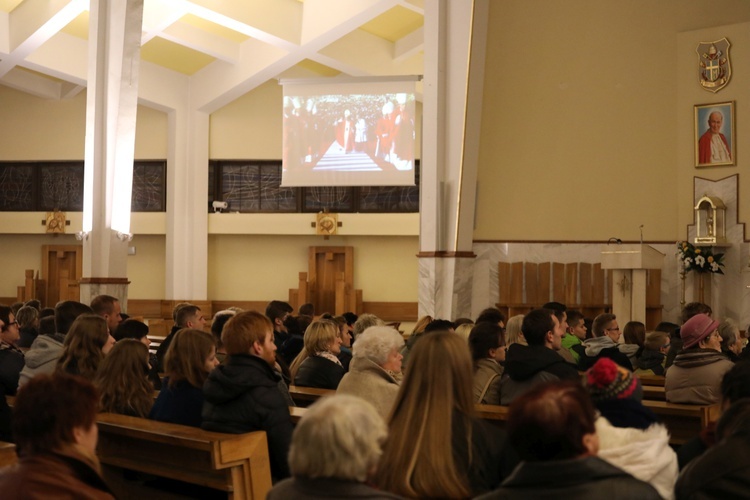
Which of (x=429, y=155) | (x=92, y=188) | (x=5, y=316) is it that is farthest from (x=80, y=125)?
(x=5, y=316)

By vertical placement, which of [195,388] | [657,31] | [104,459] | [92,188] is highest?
[657,31]

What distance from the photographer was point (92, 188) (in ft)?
41.1

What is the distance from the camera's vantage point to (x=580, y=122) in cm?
1272

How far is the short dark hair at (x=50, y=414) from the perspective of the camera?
247 centimetres

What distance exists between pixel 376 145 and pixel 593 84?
140 inches

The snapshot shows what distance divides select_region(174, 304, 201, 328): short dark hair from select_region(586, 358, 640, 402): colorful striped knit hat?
4.77 meters

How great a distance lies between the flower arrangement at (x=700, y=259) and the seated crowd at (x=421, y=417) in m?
7.10

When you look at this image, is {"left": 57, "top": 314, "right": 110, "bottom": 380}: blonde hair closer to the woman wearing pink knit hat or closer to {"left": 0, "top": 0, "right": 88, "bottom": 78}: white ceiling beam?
the woman wearing pink knit hat

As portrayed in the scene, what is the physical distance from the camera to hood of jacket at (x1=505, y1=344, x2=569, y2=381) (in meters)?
4.74

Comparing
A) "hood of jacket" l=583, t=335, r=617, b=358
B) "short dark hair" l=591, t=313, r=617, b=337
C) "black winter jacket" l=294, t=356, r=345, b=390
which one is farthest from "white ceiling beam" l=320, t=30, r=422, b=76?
"black winter jacket" l=294, t=356, r=345, b=390

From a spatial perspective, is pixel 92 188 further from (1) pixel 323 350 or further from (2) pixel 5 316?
(1) pixel 323 350

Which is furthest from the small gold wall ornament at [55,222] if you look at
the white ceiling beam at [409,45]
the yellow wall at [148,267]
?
the white ceiling beam at [409,45]

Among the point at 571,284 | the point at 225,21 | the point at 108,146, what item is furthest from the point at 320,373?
the point at 225,21

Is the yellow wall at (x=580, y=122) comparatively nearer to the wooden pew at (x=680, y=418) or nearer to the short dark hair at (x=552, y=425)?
the wooden pew at (x=680, y=418)
